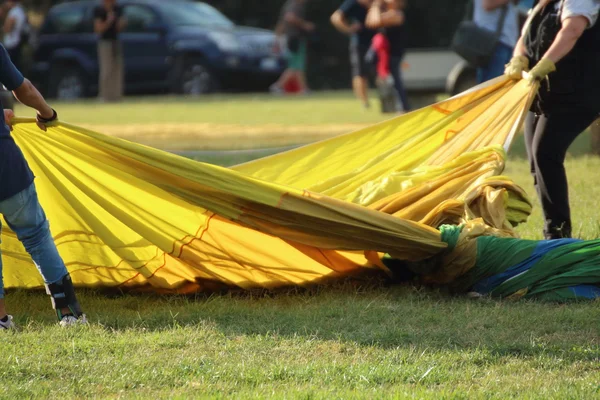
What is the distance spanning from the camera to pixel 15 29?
19375 millimetres

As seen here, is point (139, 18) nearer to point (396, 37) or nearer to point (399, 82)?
point (396, 37)

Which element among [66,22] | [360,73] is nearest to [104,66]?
[66,22]

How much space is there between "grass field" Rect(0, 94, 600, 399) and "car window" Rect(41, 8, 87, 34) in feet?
59.0

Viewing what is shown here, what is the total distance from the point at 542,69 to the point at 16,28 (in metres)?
15.4

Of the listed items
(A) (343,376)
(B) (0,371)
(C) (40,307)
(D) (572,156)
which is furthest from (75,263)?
(D) (572,156)

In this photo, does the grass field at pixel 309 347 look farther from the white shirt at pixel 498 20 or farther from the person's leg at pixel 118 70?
the person's leg at pixel 118 70

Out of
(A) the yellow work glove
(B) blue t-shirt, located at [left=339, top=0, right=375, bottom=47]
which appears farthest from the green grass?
(A) the yellow work glove

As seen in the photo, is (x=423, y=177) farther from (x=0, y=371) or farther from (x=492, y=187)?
(x=0, y=371)

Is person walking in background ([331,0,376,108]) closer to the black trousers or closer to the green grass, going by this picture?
the green grass

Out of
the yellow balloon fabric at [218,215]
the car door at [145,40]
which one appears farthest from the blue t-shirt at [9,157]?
the car door at [145,40]

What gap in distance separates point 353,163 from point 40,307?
235 cm

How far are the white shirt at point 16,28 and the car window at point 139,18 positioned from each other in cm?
277

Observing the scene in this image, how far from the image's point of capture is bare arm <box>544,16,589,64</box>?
18.5 feet

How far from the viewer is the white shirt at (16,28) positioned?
63.3 ft
